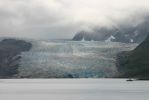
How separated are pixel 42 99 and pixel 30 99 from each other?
2197 mm

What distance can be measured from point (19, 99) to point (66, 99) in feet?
27.5

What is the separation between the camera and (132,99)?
3354 inches

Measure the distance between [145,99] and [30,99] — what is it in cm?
2021

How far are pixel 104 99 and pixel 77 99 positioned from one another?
16.0ft

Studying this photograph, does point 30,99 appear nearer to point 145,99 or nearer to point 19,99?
point 19,99

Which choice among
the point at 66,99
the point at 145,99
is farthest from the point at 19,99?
the point at 145,99

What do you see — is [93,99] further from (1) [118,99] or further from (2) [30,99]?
(2) [30,99]

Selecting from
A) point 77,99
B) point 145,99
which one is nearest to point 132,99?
point 145,99

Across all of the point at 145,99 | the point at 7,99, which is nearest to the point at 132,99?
the point at 145,99

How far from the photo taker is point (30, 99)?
87000mm

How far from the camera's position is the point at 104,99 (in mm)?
87625

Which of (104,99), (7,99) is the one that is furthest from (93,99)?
(7,99)

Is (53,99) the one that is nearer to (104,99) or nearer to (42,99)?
(42,99)

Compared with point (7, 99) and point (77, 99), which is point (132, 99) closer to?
point (77, 99)
